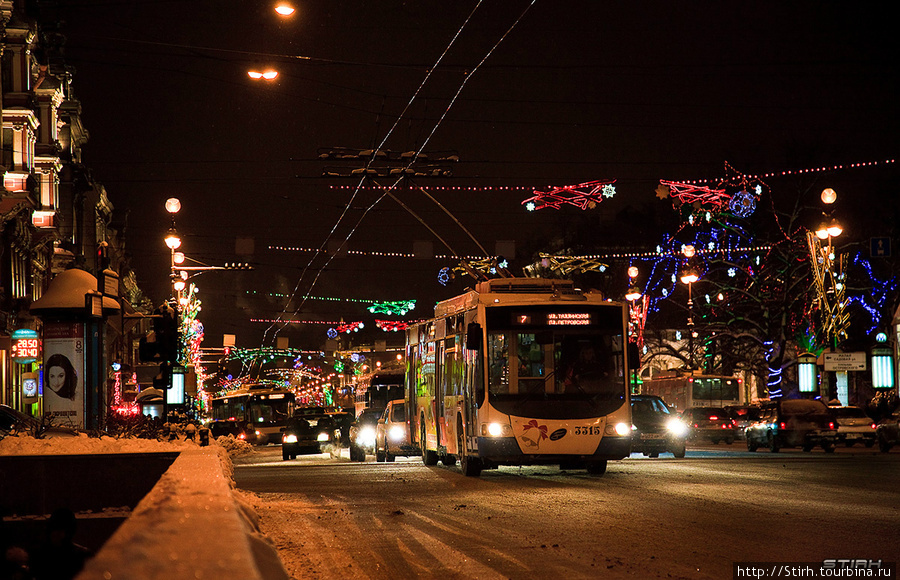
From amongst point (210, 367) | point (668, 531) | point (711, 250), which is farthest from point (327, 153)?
point (210, 367)

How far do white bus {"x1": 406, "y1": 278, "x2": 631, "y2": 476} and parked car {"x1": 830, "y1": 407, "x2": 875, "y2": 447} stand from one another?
19025mm

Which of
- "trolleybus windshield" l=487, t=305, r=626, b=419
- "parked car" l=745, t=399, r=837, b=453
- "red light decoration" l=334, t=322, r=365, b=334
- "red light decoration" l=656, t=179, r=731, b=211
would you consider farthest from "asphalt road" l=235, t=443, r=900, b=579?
"red light decoration" l=334, t=322, r=365, b=334

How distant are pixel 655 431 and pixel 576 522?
18938 millimetres

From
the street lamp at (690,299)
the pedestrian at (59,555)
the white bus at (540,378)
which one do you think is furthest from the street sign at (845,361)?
the pedestrian at (59,555)

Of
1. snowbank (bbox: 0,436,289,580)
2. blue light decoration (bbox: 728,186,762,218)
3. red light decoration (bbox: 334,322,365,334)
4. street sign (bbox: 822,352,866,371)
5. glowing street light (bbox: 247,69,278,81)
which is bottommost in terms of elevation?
snowbank (bbox: 0,436,289,580)

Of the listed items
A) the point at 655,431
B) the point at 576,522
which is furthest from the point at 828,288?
the point at 576,522

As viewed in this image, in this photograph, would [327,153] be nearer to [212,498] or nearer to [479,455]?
[479,455]

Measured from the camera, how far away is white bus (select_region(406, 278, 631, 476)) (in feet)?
66.1

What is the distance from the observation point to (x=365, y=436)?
34375 mm

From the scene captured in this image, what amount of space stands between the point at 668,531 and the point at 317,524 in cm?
403

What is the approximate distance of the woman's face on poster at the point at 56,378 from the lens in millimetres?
27125

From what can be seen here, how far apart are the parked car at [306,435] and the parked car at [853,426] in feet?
56.8

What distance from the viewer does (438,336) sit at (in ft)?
81.6

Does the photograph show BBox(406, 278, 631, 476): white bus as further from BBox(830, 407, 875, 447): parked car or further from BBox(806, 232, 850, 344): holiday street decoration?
BBox(806, 232, 850, 344): holiday street decoration
